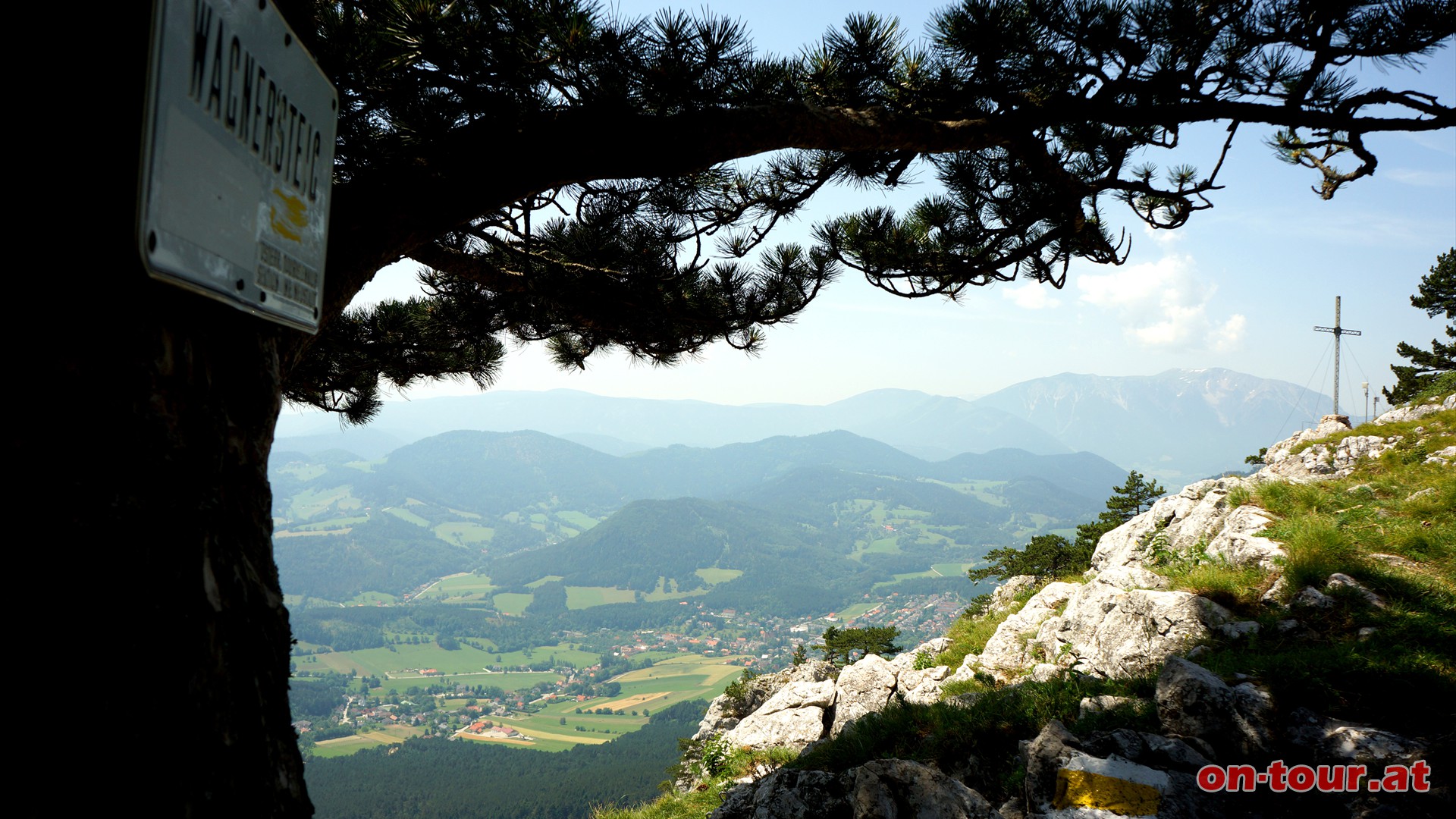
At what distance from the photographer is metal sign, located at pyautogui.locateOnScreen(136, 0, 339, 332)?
86 cm

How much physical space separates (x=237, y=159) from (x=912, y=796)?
369cm

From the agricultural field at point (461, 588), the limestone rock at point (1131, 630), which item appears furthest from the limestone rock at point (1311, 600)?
the agricultural field at point (461, 588)

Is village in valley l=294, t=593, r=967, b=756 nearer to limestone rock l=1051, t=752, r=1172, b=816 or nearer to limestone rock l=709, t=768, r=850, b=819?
limestone rock l=709, t=768, r=850, b=819

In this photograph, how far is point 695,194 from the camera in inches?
162

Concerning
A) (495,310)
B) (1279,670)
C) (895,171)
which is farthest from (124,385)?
(1279,670)

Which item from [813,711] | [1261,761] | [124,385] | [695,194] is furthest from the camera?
[813,711]

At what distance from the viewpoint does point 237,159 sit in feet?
3.42

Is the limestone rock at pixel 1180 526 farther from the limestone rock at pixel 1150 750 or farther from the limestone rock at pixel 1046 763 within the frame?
the limestone rock at pixel 1046 763

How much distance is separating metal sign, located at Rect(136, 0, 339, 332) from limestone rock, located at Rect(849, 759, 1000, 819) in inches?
130

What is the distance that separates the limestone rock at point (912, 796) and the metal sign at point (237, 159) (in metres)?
3.31

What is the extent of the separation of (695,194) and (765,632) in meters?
124

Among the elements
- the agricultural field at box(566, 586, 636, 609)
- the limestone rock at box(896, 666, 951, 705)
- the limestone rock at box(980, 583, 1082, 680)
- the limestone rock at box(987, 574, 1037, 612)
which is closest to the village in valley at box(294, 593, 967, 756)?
the agricultural field at box(566, 586, 636, 609)

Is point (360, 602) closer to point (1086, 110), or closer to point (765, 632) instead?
point (765, 632)

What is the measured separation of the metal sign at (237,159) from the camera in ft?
2.82
